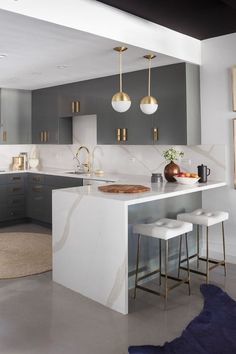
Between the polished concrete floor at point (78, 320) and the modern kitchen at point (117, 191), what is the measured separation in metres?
0.01

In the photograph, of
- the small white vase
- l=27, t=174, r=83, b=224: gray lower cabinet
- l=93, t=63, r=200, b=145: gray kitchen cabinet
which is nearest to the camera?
l=93, t=63, r=200, b=145: gray kitchen cabinet

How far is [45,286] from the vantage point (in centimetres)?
378

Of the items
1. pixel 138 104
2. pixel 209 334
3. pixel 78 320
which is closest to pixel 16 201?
pixel 138 104

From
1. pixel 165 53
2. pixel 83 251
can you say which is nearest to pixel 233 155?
pixel 165 53

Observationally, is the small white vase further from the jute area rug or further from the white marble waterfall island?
the white marble waterfall island

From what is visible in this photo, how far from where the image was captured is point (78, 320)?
10.00 feet

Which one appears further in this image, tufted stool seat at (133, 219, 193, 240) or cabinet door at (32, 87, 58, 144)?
cabinet door at (32, 87, 58, 144)

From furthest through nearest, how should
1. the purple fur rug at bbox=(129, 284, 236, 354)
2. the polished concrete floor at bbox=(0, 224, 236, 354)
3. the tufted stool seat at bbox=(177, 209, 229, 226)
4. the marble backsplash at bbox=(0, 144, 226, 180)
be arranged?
the marble backsplash at bbox=(0, 144, 226, 180) → the tufted stool seat at bbox=(177, 209, 229, 226) → the polished concrete floor at bbox=(0, 224, 236, 354) → the purple fur rug at bbox=(129, 284, 236, 354)

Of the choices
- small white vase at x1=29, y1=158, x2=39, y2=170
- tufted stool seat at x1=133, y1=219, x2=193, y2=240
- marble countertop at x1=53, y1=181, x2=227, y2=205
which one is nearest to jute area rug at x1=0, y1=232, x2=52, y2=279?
marble countertop at x1=53, y1=181, x2=227, y2=205

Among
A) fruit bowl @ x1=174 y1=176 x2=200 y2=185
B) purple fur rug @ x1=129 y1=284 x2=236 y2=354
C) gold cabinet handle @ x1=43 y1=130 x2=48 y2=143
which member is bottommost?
purple fur rug @ x1=129 y1=284 x2=236 y2=354

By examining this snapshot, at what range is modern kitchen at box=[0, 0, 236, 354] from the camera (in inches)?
119

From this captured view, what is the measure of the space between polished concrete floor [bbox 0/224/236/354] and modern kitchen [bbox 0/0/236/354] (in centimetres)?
1

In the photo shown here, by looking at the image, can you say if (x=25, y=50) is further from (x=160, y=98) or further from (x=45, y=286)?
(x=45, y=286)

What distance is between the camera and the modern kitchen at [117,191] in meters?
3.02
